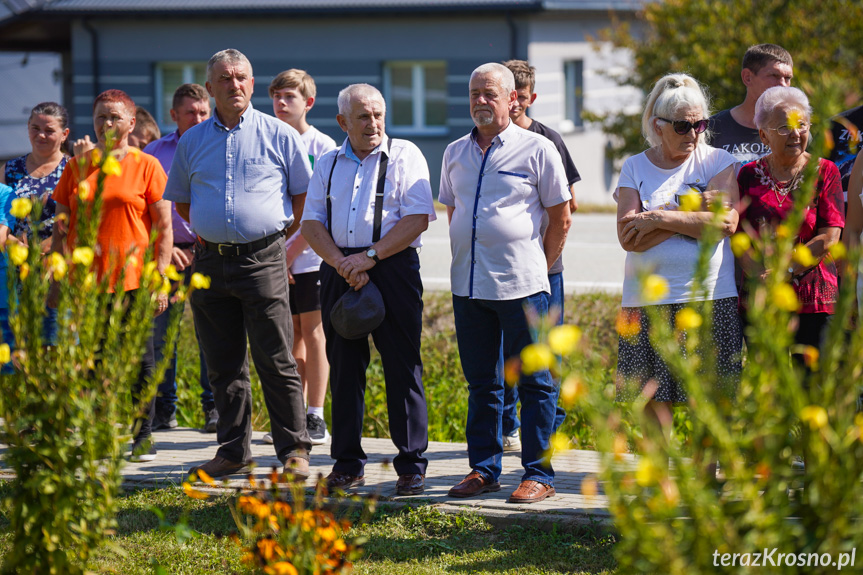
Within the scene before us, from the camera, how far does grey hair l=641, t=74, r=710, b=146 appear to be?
15.1 ft

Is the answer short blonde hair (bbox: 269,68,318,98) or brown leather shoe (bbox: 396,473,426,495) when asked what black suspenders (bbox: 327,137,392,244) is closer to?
brown leather shoe (bbox: 396,473,426,495)

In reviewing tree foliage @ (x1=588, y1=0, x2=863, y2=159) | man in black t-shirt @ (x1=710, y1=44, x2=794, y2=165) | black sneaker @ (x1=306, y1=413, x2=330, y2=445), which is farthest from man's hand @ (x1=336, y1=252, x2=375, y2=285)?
tree foliage @ (x1=588, y1=0, x2=863, y2=159)

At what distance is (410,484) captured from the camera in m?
5.12

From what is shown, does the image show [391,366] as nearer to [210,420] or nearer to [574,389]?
[210,420]

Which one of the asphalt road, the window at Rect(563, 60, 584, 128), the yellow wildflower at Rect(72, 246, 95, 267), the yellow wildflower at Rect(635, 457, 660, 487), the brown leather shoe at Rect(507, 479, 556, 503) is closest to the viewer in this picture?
the yellow wildflower at Rect(635, 457, 660, 487)

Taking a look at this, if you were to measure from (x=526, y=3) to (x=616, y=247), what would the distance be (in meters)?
9.42

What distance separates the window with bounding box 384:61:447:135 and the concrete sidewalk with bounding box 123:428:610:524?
681 inches

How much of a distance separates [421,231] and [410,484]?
1.33 metres

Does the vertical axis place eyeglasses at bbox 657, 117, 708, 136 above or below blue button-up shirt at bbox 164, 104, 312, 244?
above

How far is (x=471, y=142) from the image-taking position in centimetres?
514

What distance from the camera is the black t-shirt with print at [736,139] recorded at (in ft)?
17.7

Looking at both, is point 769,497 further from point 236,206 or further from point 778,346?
point 236,206

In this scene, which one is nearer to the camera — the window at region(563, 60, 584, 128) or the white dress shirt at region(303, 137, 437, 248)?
the white dress shirt at region(303, 137, 437, 248)

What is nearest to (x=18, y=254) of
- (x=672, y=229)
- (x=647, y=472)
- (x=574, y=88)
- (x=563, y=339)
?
(x=563, y=339)
